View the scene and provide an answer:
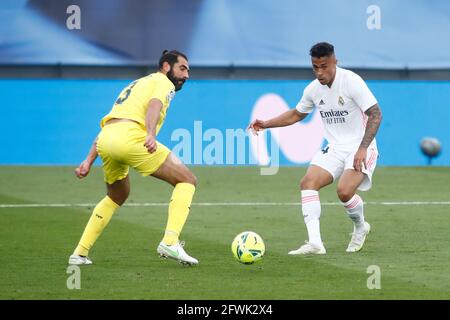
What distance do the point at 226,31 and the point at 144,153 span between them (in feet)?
45.9

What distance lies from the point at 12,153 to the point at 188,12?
15.4 feet

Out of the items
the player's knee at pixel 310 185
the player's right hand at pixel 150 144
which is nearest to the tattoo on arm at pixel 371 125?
the player's knee at pixel 310 185

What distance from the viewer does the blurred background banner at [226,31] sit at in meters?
23.2

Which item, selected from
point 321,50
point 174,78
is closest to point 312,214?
point 321,50

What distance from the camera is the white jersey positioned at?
11.1 m

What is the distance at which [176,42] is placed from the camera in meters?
23.4

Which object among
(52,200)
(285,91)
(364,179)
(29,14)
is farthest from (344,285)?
(29,14)

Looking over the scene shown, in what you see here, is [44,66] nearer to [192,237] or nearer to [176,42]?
[176,42]

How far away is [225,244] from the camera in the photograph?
11.9 metres

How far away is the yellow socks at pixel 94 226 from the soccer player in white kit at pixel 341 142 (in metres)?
1.94
